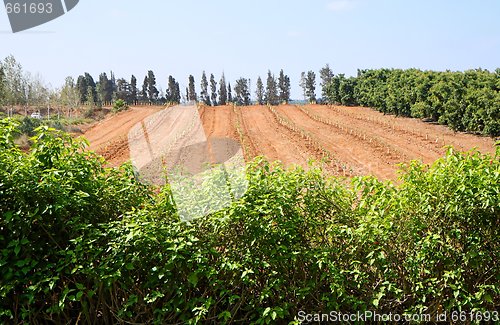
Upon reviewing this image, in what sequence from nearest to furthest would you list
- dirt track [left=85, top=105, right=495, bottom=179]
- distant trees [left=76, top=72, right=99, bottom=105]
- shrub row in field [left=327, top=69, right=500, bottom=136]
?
dirt track [left=85, top=105, right=495, bottom=179]
shrub row in field [left=327, top=69, right=500, bottom=136]
distant trees [left=76, top=72, right=99, bottom=105]

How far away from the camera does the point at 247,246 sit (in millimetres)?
3258

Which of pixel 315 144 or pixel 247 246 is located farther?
pixel 315 144

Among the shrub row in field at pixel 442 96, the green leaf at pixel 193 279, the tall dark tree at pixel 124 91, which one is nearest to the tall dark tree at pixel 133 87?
the tall dark tree at pixel 124 91

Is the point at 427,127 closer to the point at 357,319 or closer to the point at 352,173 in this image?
the point at 352,173

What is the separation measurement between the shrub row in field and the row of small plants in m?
20.7

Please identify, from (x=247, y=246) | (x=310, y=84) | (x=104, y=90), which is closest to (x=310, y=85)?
(x=310, y=84)

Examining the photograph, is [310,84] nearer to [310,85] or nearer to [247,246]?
[310,85]

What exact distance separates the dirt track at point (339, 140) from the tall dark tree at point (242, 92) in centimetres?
6264

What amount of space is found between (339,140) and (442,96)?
345 inches

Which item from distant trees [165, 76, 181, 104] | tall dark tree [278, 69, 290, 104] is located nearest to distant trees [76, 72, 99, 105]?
distant trees [165, 76, 181, 104]

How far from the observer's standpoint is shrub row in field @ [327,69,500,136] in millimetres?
22672

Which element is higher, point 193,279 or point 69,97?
point 69,97

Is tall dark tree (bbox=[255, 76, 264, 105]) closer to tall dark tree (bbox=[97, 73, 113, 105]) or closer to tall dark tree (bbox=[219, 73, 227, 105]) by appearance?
tall dark tree (bbox=[219, 73, 227, 105])

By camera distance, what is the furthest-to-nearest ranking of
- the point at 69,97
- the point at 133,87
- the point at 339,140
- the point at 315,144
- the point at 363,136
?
1. the point at 133,87
2. the point at 69,97
3. the point at 363,136
4. the point at 339,140
5. the point at 315,144
